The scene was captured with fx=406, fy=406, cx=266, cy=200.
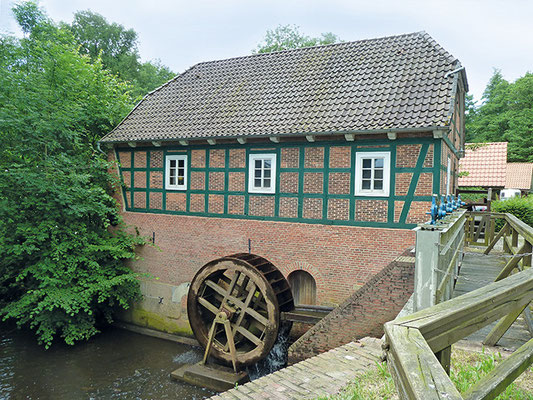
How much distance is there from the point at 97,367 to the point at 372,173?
840 cm

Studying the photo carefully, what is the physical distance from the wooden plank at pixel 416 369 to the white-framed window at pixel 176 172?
35.2 feet

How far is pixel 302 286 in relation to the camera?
10.4m

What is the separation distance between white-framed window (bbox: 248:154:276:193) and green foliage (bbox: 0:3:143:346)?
14.1ft

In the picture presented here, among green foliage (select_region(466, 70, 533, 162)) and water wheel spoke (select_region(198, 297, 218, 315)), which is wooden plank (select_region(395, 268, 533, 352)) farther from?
green foliage (select_region(466, 70, 533, 162))

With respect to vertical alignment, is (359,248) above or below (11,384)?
above

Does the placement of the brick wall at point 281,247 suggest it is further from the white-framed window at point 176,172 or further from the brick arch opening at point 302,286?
the white-framed window at point 176,172

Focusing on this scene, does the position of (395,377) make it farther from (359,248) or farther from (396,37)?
(396,37)

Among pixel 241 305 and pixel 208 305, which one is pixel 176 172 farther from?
pixel 241 305

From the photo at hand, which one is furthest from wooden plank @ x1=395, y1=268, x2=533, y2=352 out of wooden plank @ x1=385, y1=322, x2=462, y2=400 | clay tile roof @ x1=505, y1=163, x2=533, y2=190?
clay tile roof @ x1=505, y1=163, x2=533, y2=190

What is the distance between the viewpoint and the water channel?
905cm

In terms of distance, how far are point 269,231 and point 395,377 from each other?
29.6 ft

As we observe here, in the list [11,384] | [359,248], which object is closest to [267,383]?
[359,248]

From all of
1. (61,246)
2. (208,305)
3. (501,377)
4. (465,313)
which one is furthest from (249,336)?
(465,313)

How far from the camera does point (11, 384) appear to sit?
9.41 m
